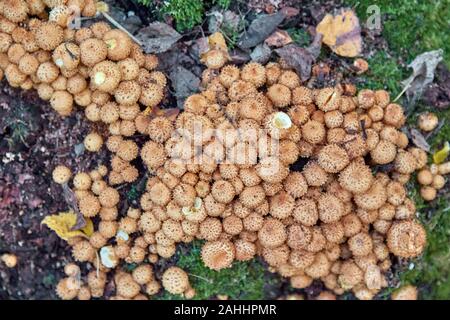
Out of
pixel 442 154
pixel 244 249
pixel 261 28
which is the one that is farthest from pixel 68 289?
pixel 442 154

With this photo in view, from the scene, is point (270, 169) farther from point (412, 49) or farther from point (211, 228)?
point (412, 49)

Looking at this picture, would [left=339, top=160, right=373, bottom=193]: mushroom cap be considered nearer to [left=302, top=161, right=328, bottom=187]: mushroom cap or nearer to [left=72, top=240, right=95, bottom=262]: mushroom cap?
[left=302, top=161, right=328, bottom=187]: mushroom cap

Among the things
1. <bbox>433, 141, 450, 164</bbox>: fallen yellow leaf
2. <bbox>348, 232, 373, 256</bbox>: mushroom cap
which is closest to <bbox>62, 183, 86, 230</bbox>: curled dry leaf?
<bbox>348, 232, 373, 256</bbox>: mushroom cap

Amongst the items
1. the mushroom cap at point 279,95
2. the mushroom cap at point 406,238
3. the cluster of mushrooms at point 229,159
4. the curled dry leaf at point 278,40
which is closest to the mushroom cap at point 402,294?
the cluster of mushrooms at point 229,159

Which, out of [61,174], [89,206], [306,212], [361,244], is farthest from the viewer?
[61,174]

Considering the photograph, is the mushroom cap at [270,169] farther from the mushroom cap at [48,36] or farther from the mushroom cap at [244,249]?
the mushroom cap at [48,36]
